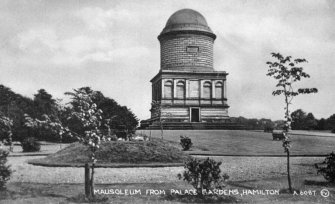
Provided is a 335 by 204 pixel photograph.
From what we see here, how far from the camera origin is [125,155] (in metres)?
22.2

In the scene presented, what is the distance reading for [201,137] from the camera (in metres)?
39.5

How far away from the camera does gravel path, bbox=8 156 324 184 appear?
1533cm

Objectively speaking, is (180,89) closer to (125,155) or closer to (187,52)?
(187,52)

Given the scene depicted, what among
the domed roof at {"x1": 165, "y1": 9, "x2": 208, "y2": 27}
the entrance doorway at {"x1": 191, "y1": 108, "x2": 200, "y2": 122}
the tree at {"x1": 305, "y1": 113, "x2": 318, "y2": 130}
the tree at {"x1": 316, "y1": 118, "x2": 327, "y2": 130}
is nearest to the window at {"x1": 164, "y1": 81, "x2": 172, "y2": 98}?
the entrance doorway at {"x1": 191, "y1": 108, "x2": 200, "y2": 122}

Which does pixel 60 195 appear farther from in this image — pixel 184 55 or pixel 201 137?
pixel 184 55

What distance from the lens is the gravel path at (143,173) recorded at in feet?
50.3

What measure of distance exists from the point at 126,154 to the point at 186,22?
140 feet

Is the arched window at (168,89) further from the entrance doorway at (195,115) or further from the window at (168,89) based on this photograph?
the entrance doorway at (195,115)

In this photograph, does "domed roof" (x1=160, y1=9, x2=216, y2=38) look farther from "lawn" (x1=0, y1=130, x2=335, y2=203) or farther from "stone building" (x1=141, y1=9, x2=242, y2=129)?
"lawn" (x1=0, y1=130, x2=335, y2=203)

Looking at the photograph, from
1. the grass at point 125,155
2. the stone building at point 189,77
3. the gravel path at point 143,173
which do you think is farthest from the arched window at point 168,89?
the gravel path at point 143,173

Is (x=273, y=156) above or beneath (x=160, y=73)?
beneath

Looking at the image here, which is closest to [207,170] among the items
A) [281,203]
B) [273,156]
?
[281,203]

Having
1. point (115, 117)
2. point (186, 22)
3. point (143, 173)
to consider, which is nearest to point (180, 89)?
point (186, 22)

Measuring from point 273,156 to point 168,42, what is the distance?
40.0 m
